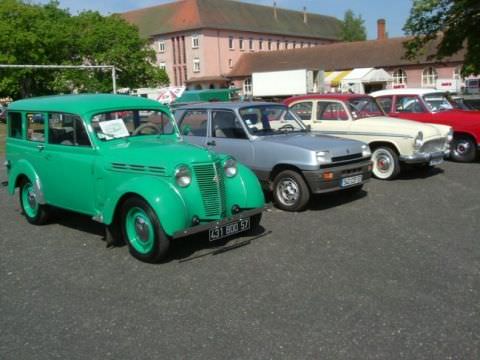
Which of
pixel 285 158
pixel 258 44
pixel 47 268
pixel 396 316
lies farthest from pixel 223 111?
pixel 258 44

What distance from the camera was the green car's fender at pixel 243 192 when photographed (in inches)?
251

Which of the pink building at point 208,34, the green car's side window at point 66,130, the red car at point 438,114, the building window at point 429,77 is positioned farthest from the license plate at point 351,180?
the pink building at point 208,34

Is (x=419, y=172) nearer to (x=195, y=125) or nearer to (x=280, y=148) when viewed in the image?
(x=280, y=148)

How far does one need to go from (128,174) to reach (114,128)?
0.97 meters

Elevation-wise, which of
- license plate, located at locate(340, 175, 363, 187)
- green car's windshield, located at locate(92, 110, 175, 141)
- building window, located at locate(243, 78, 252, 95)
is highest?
building window, located at locate(243, 78, 252, 95)

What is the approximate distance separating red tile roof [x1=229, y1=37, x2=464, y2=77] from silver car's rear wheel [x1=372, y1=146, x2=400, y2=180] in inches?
1996

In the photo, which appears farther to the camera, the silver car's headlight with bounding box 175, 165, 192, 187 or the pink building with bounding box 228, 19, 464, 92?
the pink building with bounding box 228, 19, 464, 92

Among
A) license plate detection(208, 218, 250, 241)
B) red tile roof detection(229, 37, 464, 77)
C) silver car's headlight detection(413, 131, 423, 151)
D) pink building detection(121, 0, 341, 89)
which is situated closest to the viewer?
license plate detection(208, 218, 250, 241)

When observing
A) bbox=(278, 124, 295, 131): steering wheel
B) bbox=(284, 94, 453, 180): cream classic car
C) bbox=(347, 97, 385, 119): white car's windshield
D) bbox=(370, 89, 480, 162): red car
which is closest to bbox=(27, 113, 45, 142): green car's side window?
bbox=(278, 124, 295, 131): steering wheel

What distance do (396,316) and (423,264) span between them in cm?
140

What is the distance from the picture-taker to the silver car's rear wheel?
10.6 meters

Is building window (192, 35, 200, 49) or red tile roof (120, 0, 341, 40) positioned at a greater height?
red tile roof (120, 0, 341, 40)

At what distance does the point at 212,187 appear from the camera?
239 inches

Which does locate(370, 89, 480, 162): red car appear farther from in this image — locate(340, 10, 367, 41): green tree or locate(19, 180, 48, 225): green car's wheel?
locate(340, 10, 367, 41): green tree
